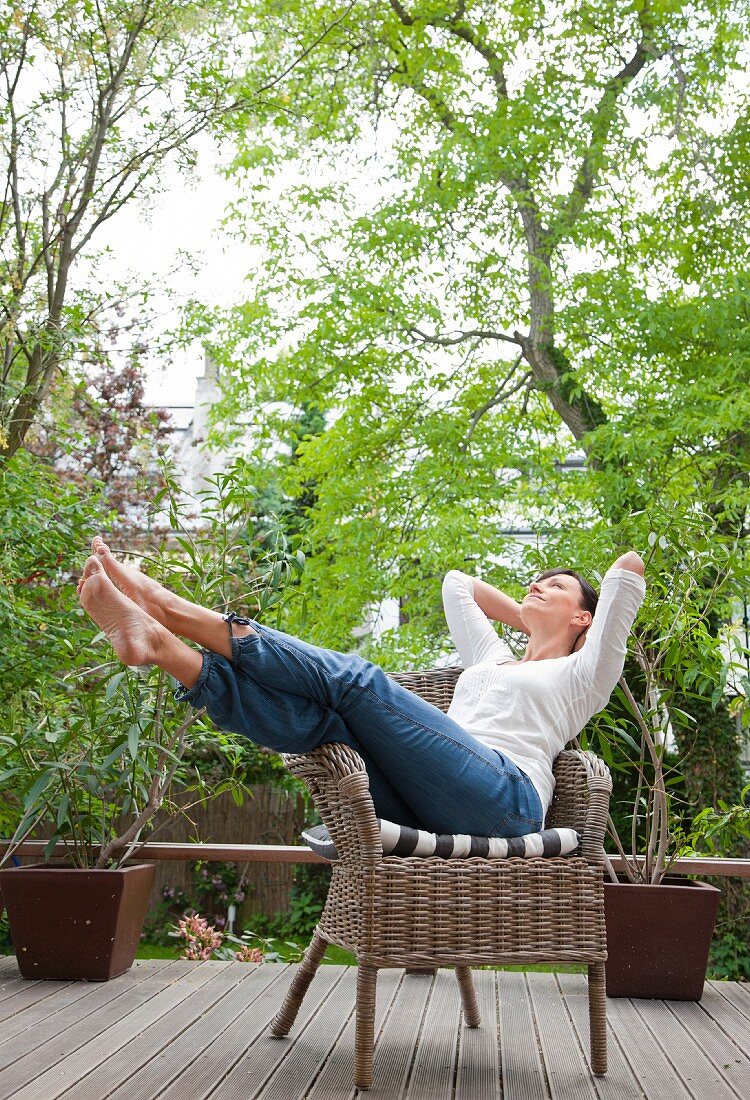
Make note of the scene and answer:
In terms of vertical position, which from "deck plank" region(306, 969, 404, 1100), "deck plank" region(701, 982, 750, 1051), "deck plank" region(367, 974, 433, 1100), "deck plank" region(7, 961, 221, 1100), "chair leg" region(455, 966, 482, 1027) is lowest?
"deck plank" region(7, 961, 221, 1100)

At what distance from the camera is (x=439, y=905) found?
187 centimetres

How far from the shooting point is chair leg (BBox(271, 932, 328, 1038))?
2.10m

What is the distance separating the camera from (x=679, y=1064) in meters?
2.09

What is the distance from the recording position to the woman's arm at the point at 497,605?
2619mm

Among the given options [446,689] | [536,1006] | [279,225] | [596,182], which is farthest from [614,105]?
[536,1006]

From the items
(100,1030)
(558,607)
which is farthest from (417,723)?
(100,1030)

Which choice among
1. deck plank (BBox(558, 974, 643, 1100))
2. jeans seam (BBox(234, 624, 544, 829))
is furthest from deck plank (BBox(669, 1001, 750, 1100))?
jeans seam (BBox(234, 624, 544, 829))

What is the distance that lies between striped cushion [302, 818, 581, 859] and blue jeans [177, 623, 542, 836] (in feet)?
0.12

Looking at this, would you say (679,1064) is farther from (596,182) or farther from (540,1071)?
(596,182)

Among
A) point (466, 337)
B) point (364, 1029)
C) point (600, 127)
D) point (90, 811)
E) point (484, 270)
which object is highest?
point (600, 127)

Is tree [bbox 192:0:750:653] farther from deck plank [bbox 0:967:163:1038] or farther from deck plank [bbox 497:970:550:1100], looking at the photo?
deck plank [bbox 0:967:163:1038]

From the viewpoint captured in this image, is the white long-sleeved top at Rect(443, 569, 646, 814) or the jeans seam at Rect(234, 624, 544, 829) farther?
the white long-sleeved top at Rect(443, 569, 646, 814)

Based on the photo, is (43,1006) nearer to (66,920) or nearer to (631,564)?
(66,920)

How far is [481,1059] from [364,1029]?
379mm
